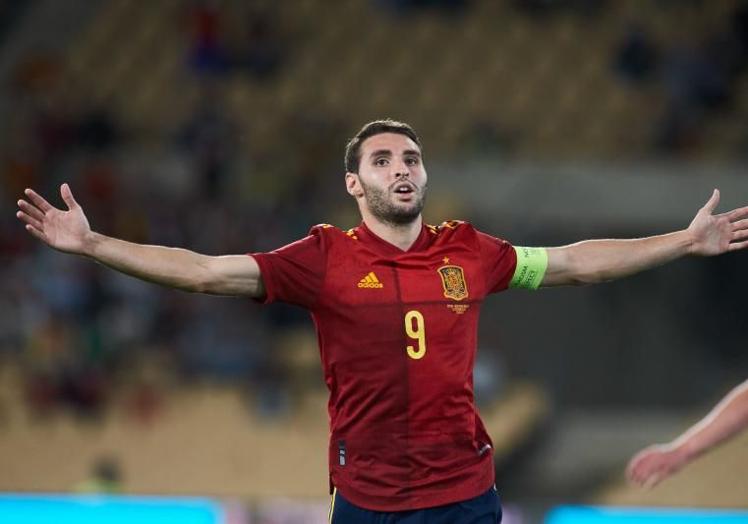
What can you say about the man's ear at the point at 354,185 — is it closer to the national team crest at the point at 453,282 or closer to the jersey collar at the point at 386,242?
the jersey collar at the point at 386,242

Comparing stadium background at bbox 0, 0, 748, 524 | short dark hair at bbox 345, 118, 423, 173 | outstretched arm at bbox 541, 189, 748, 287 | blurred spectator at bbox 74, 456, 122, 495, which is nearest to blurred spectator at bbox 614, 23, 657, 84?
stadium background at bbox 0, 0, 748, 524

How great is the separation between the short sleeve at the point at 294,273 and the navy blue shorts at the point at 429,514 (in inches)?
25.2

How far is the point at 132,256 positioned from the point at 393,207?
87cm

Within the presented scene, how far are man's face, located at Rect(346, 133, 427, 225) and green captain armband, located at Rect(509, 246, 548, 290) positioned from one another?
384 millimetres

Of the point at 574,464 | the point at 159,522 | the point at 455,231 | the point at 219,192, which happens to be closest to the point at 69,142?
the point at 219,192

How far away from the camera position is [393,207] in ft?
14.0

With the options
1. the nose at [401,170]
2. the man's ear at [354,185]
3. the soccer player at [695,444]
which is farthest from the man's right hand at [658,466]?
the man's ear at [354,185]

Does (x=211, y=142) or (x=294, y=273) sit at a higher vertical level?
(x=211, y=142)

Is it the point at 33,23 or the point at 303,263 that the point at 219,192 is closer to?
the point at 33,23

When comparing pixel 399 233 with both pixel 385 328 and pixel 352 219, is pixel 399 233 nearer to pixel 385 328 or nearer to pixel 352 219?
pixel 385 328

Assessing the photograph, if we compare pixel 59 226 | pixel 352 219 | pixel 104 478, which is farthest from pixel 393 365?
pixel 352 219

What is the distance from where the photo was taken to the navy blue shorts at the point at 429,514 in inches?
159

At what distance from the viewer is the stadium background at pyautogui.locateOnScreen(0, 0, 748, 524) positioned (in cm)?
909

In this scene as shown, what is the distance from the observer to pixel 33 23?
12.6m
